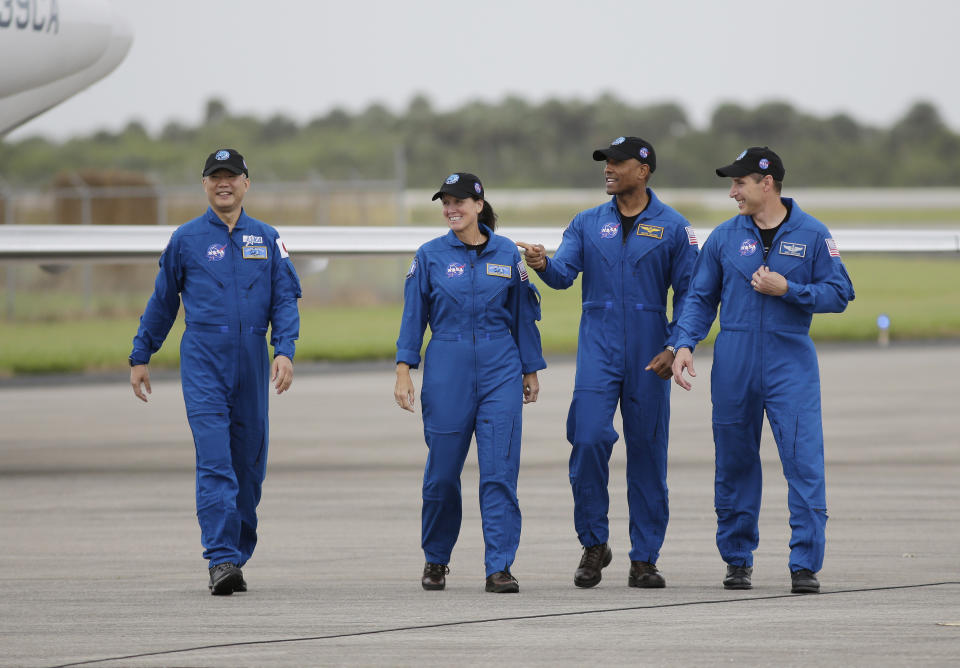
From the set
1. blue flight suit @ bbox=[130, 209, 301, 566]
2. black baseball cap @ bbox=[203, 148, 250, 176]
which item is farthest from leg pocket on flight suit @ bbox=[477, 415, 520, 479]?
black baseball cap @ bbox=[203, 148, 250, 176]

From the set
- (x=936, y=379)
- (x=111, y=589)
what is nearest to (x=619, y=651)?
(x=111, y=589)

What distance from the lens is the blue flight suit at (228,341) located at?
7.29 meters

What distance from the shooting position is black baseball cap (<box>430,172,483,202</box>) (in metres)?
7.26

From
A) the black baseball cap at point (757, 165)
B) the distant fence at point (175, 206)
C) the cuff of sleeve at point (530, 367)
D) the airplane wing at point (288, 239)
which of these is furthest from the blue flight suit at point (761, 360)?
the distant fence at point (175, 206)

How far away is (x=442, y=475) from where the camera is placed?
726cm

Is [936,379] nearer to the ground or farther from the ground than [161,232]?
nearer to the ground

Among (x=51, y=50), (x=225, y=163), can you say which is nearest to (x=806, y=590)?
(x=225, y=163)

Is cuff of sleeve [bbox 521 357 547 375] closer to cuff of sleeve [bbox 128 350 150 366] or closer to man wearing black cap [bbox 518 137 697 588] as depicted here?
man wearing black cap [bbox 518 137 697 588]

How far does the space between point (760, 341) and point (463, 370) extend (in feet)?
4.84

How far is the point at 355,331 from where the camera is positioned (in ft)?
99.9

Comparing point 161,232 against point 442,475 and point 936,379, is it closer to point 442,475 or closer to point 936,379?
point 442,475

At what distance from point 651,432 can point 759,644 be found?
1.98 metres

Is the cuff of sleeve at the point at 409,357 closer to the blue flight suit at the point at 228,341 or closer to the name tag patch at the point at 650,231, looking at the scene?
the blue flight suit at the point at 228,341

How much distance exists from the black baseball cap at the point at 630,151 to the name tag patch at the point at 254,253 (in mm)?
1799
